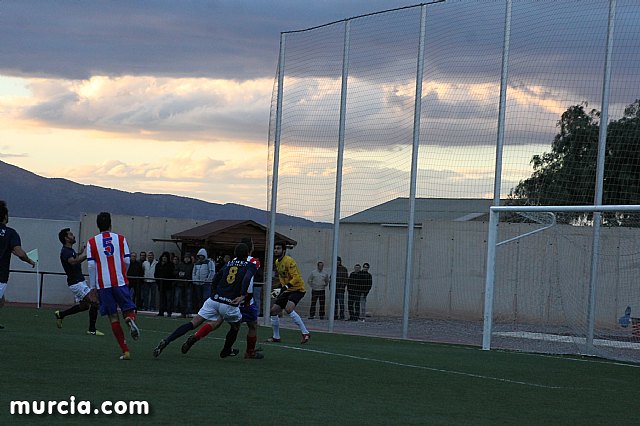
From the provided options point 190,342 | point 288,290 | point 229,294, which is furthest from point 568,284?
point 190,342

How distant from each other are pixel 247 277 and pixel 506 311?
43.4ft

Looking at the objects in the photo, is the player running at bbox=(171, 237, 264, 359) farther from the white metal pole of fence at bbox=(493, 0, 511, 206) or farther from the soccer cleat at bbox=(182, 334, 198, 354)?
the white metal pole of fence at bbox=(493, 0, 511, 206)

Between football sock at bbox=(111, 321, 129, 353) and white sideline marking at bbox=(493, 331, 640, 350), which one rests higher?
football sock at bbox=(111, 321, 129, 353)

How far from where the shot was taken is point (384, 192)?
27.2 metres

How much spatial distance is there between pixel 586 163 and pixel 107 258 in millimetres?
12527

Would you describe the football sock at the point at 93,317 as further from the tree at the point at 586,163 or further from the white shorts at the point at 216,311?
the tree at the point at 586,163

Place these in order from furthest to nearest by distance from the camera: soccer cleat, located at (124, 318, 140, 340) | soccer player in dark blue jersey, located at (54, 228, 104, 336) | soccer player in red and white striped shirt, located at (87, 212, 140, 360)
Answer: soccer player in dark blue jersey, located at (54, 228, 104, 336) < soccer player in red and white striped shirt, located at (87, 212, 140, 360) < soccer cleat, located at (124, 318, 140, 340)

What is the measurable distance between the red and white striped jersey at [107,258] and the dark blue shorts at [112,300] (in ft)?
0.22

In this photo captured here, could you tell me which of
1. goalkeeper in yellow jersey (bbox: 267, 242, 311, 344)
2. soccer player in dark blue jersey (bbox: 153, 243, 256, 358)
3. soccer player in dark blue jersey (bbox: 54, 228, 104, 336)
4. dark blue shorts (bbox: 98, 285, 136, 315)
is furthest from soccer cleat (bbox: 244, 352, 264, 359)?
goalkeeper in yellow jersey (bbox: 267, 242, 311, 344)

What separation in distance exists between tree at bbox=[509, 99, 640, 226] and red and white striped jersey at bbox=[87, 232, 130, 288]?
1169 centimetres

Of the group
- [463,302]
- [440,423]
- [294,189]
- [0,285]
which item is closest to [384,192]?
[294,189]

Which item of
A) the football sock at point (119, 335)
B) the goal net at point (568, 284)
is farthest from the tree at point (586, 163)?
the football sock at point (119, 335)

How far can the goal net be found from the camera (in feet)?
75.6

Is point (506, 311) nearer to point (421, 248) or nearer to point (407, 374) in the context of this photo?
point (421, 248)
